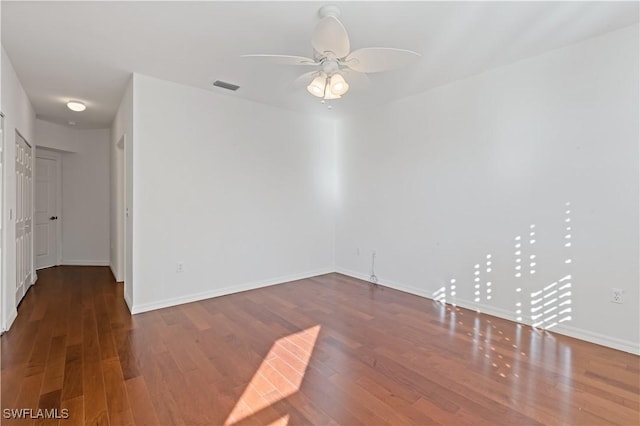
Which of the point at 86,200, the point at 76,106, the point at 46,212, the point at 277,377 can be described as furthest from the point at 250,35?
the point at 46,212

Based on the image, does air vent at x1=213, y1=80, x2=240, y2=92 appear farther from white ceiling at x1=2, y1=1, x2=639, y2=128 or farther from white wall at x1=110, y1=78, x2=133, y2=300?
white wall at x1=110, y1=78, x2=133, y2=300

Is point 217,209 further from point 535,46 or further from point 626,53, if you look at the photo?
point 626,53

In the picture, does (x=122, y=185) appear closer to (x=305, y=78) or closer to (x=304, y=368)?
(x=305, y=78)

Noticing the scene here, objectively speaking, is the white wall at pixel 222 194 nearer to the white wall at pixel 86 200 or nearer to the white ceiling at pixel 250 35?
the white ceiling at pixel 250 35

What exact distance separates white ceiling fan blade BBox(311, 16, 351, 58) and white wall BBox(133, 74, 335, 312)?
2.25m

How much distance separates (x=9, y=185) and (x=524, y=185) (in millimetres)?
5061

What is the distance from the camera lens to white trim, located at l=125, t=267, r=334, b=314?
3453mm

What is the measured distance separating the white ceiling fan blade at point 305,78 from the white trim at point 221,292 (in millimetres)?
→ 2699

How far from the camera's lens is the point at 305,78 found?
2.62m

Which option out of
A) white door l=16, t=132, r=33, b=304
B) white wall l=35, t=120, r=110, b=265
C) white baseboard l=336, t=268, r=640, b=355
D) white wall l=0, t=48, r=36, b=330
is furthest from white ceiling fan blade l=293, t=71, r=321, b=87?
white wall l=35, t=120, r=110, b=265

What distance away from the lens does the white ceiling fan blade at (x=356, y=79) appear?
2462mm

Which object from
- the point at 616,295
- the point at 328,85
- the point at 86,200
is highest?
the point at 328,85

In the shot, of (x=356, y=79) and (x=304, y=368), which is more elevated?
(x=356, y=79)

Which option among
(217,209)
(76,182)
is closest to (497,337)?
(217,209)
